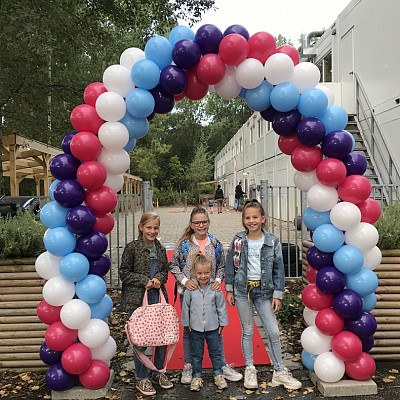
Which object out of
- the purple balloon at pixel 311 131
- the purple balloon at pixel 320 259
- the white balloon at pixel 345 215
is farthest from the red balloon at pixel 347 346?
the purple balloon at pixel 311 131

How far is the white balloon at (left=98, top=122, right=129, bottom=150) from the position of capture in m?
3.52

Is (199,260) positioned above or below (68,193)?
below

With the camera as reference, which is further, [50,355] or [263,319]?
[263,319]

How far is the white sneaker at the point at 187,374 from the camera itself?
3.81 meters

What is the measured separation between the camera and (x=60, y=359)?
360 cm

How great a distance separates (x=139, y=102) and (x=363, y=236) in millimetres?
2257

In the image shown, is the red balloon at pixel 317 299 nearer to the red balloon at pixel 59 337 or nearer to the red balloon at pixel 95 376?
the red balloon at pixel 95 376

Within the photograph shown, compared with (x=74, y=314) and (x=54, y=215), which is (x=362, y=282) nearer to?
(x=74, y=314)

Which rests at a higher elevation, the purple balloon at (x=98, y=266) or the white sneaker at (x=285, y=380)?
the purple balloon at (x=98, y=266)

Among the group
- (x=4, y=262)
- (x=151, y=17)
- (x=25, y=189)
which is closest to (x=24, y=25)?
(x=151, y=17)

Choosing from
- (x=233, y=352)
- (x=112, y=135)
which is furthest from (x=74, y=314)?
(x=233, y=352)

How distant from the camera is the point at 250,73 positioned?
3490 millimetres

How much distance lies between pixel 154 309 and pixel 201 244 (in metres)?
0.74

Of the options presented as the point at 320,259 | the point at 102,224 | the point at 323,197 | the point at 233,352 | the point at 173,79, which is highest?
the point at 173,79
